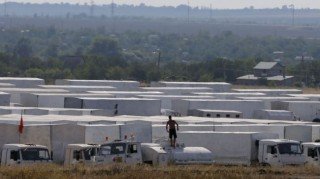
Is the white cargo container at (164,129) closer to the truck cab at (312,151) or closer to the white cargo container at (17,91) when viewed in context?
the truck cab at (312,151)

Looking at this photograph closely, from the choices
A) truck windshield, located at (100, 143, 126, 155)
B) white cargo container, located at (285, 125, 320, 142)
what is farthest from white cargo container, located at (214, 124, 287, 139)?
truck windshield, located at (100, 143, 126, 155)

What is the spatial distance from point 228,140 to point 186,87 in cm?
3195

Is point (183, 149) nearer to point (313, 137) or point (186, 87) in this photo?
point (313, 137)

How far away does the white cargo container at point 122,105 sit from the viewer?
47625 millimetres

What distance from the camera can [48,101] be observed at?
165 feet

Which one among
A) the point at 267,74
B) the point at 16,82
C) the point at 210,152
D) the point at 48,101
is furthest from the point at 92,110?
the point at 267,74

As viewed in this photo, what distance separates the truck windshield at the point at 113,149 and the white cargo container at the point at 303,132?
9088 mm

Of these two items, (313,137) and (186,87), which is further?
(186,87)

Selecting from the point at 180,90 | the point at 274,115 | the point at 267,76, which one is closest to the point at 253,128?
the point at 274,115

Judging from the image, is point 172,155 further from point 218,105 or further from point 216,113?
point 218,105

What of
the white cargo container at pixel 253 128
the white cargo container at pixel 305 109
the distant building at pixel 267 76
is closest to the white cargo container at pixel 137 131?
the white cargo container at pixel 253 128

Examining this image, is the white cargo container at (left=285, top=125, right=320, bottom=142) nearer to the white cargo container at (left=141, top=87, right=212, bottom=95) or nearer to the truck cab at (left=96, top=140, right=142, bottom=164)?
the truck cab at (left=96, top=140, right=142, bottom=164)

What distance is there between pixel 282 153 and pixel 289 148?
0.23 m

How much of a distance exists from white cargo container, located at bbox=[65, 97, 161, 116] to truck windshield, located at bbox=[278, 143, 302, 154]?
14739 millimetres
